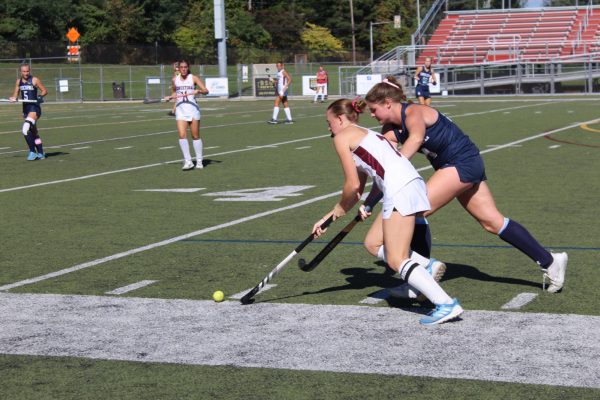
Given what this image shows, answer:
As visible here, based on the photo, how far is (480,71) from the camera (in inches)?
1969

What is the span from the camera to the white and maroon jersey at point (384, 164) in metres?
6.72

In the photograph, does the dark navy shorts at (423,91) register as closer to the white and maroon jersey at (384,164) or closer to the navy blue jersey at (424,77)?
the navy blue jersey at (424,77)

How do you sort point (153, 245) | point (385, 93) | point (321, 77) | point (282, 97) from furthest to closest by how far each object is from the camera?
point (321, 77)
point (282, 97)
point (153, 245)
point (385, 93)

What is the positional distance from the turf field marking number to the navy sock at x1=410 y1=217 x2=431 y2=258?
5.83 m

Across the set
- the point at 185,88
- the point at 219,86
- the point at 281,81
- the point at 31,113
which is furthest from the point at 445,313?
the point at 219,86

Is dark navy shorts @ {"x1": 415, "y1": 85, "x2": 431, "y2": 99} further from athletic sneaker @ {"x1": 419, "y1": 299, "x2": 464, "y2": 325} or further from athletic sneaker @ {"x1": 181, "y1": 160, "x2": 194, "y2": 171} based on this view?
athletic sneaker @ {"x1": 419, "y1": 299, "x2": 464, "y2": 325}

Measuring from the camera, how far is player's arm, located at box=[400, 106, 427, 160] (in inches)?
283

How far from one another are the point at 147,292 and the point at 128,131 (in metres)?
20.6

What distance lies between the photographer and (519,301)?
7.30 m

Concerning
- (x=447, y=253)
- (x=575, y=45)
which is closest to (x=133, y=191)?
(x=447, y=253)

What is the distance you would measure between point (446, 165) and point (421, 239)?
0.55m

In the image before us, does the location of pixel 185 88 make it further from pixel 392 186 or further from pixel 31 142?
pixel 392 186

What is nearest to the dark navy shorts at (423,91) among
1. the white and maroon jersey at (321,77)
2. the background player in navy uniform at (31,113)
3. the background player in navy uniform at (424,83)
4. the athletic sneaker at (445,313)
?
the background player in navy uniform at (424,83)

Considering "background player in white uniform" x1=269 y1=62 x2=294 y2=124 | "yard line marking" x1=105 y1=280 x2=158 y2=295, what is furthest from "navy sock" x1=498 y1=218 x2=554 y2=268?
"background player in white uniform" x1=269 y1=62 x2=294 y2=124
